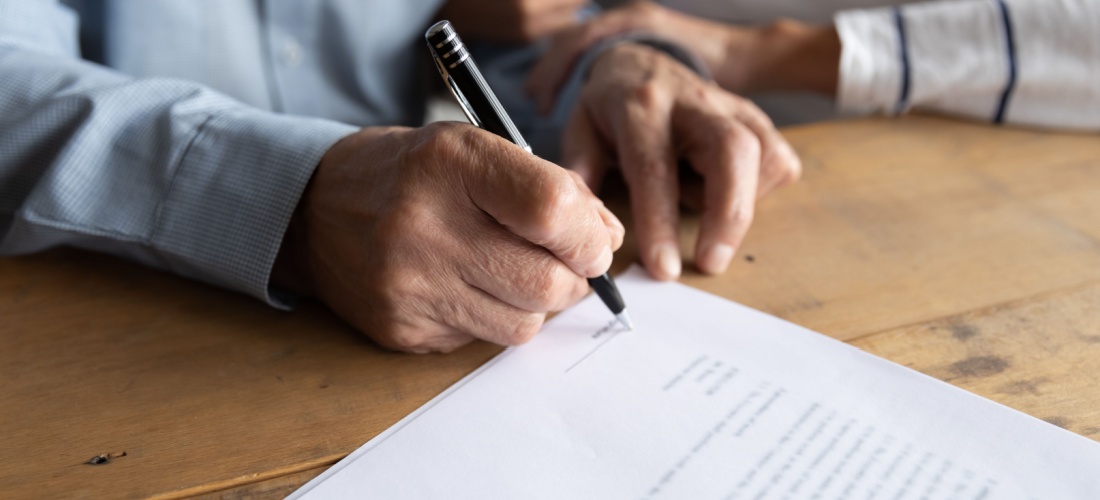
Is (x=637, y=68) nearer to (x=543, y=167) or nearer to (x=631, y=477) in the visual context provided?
(x=543, y=167)

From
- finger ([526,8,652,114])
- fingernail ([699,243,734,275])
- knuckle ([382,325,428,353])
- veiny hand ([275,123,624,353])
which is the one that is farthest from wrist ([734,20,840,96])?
knuckle ([382,325,428,353])

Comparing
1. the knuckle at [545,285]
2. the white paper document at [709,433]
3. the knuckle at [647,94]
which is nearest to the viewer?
the white paper document at [709,433]

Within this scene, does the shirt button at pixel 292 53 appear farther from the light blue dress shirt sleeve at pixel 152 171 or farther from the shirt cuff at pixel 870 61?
the shirt cuff at pixel 870 61

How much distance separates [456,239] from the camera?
52 centimetres

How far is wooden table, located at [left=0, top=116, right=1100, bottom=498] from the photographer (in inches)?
18.5

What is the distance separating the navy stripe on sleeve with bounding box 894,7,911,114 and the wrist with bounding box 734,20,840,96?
0.07m

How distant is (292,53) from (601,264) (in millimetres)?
653

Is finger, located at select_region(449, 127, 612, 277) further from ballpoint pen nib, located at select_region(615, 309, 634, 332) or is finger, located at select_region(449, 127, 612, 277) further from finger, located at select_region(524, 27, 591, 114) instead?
finger, located at select_region(524, 27, 591, 114)

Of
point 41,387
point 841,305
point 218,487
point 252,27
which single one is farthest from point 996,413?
point 252,27

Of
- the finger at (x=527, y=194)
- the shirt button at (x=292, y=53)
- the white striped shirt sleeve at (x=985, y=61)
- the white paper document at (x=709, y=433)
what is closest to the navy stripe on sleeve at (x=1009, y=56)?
the white striped shirt sleeve at (x=985, y=61)

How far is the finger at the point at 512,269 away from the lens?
0.52 m

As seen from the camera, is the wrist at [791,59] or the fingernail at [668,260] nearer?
the fingernail at [668,260]

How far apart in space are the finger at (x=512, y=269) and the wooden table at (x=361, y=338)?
56 millimetres

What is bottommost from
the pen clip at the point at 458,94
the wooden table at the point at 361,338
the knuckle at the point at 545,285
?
the wooden table at the point at 361,338
